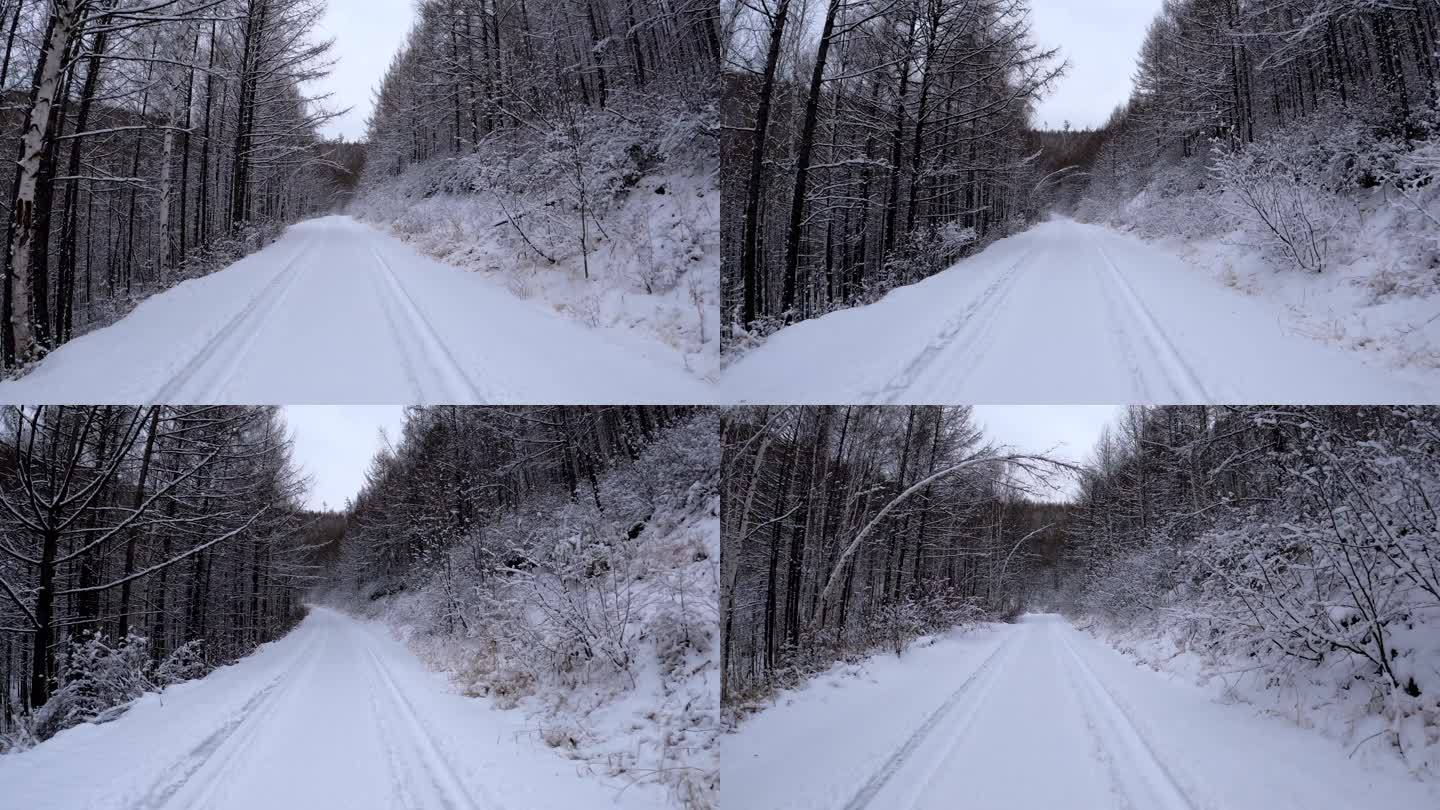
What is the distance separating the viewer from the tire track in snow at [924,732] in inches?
176

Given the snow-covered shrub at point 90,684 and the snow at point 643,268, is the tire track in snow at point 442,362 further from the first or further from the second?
the snow-covered shrub at point 90,684

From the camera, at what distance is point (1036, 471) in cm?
649

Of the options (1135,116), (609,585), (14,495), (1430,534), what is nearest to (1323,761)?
(1430,534)

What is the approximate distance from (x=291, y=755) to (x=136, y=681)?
2.25m

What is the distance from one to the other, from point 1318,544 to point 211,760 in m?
8.61

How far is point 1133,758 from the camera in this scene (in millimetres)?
4781

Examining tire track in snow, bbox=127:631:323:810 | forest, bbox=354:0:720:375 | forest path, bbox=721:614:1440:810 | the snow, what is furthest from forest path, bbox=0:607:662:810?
forest, bbox=354:0:720:375

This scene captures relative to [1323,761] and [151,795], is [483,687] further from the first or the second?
[1323,761]

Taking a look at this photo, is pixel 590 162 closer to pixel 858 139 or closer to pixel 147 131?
pixel 858 139

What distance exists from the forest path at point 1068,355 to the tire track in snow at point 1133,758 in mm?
2588

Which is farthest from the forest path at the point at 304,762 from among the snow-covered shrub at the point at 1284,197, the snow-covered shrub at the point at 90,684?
the snow-covered shrub at the point at 1284,197

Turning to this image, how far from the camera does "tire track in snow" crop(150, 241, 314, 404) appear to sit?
15.3ft

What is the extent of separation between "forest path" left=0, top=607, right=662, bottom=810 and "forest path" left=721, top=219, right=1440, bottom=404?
330cm

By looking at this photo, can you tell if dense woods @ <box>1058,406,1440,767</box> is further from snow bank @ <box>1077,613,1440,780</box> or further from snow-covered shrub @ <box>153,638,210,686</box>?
snow-covered shrub @ <box>153,638,210,686</box>
